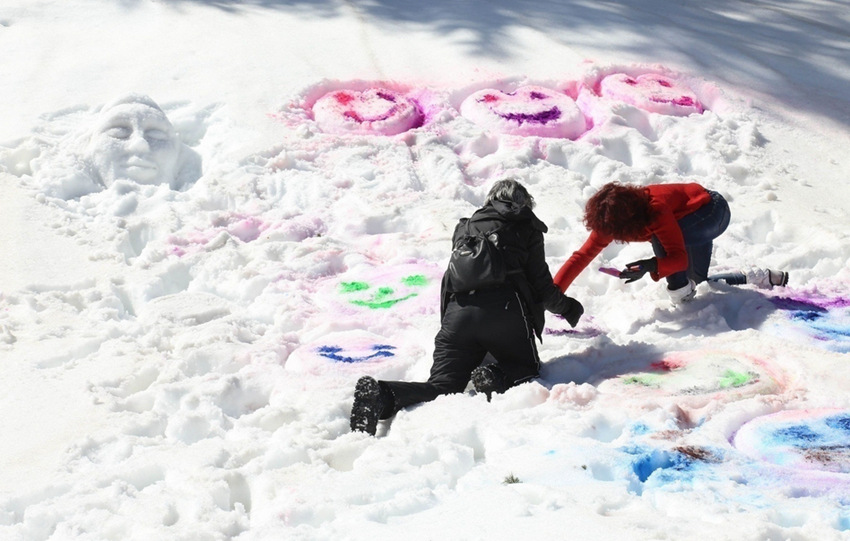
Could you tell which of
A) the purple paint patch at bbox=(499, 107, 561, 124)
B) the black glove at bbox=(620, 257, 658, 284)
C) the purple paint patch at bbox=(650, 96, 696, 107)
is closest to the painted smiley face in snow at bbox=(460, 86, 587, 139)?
the purple paint patch at bbox=(499, 107, 561, 124)

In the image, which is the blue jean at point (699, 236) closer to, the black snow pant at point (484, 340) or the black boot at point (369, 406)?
the black snow pant at point (484, 340)

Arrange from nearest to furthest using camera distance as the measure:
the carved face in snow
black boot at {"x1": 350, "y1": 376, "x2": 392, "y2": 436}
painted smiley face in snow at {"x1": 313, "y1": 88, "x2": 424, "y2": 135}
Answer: black boot at {"x1": 350, "y1": 376, "x2": 392, "y2": 436} < the carved face in snow < painted smiley face in snow at {"x1": 313, "y1": 88, "x2": 424, "y2": 135}

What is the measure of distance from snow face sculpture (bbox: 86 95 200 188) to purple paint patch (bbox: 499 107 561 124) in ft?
6.89

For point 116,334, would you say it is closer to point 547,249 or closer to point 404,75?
point 547,249

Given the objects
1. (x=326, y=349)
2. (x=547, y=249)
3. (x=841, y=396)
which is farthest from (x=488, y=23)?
(x=841, y=396)

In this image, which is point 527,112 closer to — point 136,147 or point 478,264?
point 136,147

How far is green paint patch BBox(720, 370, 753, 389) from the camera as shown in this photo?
394cm

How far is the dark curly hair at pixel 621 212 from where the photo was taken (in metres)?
4.27

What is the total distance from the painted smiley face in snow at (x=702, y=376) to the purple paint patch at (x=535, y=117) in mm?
2656

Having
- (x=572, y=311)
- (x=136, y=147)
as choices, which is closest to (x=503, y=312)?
(x=572, y=311)

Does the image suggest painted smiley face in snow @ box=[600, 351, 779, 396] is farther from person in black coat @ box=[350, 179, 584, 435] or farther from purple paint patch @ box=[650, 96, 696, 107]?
purple paint patch @ box=[650, 96, 696, 107]

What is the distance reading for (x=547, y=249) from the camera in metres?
5.32

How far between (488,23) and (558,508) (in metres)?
5.83

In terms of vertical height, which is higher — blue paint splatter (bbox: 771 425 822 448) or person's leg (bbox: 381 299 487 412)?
blue paint splatter (bbox: 771 425 822 448)
